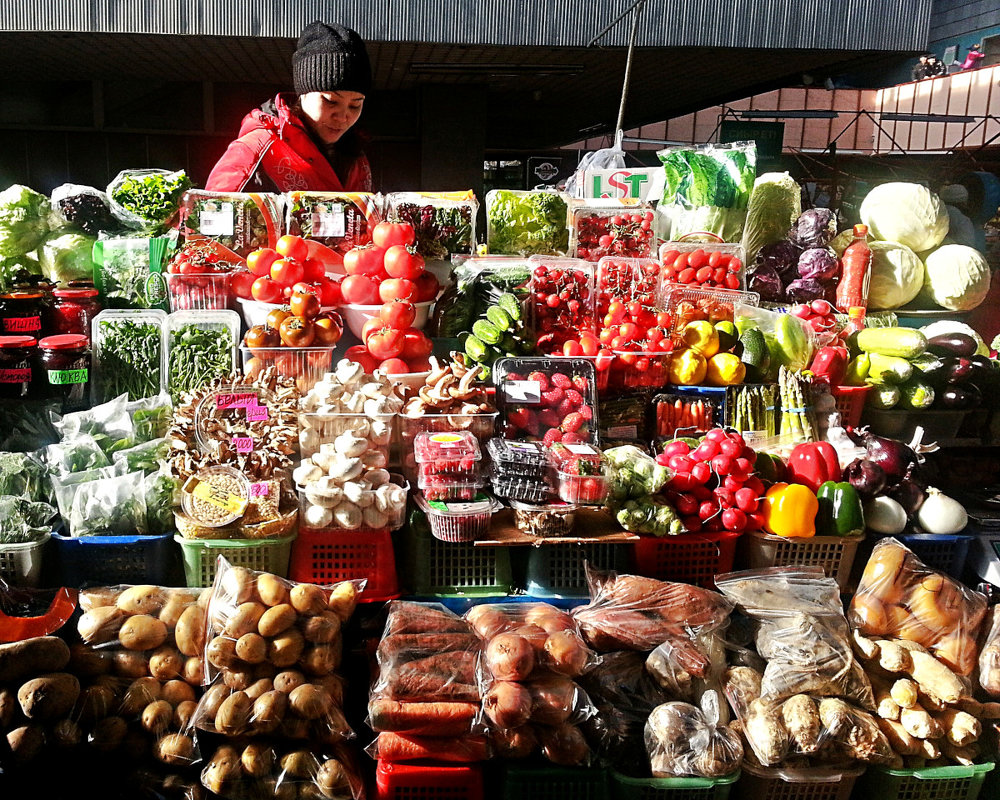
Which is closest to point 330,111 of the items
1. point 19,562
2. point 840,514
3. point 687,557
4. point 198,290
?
point 198,290

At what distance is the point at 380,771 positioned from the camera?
235 cm

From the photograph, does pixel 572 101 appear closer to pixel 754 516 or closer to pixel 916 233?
pixel 916 233

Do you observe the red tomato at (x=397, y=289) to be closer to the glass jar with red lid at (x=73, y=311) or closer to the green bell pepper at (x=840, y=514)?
the glass jar with red lid at (x=73, y=311)

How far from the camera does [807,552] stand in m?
3.01

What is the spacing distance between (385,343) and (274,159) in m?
1.37

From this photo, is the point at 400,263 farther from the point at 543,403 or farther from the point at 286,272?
the point at 543,403

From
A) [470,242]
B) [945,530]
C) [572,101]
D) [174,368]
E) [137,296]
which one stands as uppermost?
[572,101]

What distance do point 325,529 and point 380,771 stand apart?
78 cm

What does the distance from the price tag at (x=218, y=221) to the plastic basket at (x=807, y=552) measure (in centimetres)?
260

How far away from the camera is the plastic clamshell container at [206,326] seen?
3385 millimetres

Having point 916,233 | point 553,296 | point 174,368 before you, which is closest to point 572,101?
point 916,233

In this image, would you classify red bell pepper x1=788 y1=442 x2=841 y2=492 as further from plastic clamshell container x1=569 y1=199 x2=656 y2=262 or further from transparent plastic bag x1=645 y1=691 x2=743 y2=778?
plastic clamshell container x1=569 y1=199 x2=656 y2=262

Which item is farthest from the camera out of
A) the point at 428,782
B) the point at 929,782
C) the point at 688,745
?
the point at 929,782

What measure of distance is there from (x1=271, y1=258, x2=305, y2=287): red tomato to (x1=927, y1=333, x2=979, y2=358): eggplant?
294cm
